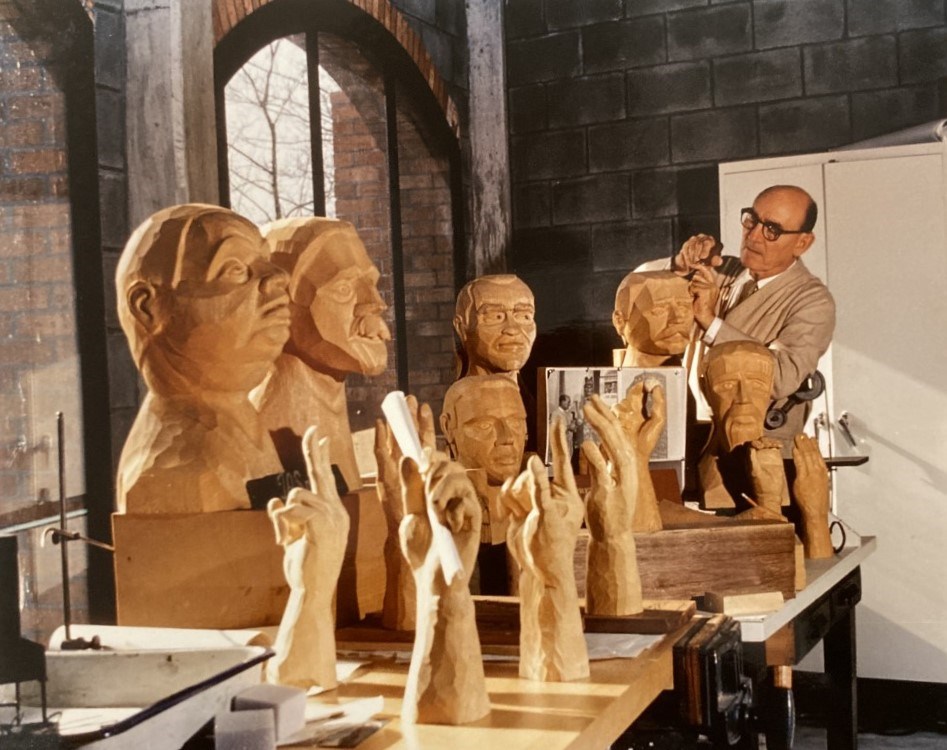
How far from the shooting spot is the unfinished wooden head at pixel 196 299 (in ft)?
5.20

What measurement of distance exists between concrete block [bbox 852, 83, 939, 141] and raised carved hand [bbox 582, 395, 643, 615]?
3072mm

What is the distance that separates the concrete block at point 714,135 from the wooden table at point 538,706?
3306 mm

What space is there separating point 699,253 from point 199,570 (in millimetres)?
3434

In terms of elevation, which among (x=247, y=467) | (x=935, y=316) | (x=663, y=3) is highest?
(x=663, y=3)

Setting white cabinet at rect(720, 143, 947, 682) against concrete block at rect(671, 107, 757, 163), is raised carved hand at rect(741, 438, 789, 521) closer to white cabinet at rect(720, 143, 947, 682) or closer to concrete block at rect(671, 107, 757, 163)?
white cabinet at rect(720, 143, 947, 682)

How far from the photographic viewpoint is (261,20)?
10.4ft

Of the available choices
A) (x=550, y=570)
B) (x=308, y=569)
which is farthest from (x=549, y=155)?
(x=308, y=569)

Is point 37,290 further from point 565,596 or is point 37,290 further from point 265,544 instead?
point 565,596

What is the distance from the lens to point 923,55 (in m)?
4.35

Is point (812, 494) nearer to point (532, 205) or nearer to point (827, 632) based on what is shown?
point (827, 632)

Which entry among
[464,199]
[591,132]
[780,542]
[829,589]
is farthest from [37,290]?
[591,132]

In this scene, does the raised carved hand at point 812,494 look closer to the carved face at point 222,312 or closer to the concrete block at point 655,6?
the carved face at point 222,312

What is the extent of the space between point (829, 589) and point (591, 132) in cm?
279

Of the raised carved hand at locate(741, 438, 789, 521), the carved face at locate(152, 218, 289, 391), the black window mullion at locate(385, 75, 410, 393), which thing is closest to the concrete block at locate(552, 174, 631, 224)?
the black window mullion at locate(385, 75, 410, 393)
